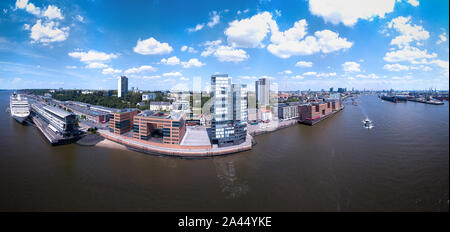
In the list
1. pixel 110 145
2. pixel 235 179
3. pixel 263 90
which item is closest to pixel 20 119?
pixel 110 145

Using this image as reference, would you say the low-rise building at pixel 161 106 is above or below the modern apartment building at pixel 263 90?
below

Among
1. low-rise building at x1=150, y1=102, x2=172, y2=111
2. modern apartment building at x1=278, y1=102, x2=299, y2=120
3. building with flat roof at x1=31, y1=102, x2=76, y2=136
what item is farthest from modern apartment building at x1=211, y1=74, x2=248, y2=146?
low-rise building at x1=150, y1=102, x2=172, y2=111

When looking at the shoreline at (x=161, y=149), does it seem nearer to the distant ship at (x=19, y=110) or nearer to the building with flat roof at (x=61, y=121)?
the building with flat roof at (x=61, y=121)

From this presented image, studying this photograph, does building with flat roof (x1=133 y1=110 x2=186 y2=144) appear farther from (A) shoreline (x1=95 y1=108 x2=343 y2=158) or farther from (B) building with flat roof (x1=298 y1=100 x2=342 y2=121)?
(B) building with flat roof (x1=298 y1=100 x2=342 y2=121)

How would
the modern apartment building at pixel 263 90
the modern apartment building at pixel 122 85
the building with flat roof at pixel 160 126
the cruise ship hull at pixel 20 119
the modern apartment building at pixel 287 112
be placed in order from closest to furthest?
the building with flat roof at pixel 160 126
the cruise ship hull at pixel 20 119
the modern apartment building at pixel 287 112
the modern apartment building at pixel 263 90
the modern apartment building at pixel 122 85

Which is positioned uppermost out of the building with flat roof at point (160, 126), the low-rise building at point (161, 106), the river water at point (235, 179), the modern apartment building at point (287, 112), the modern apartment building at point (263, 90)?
the modern apartment building at point (263, 90)

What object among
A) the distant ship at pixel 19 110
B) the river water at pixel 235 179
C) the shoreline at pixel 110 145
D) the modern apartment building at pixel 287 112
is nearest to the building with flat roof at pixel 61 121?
the river water at pixel 235 179
